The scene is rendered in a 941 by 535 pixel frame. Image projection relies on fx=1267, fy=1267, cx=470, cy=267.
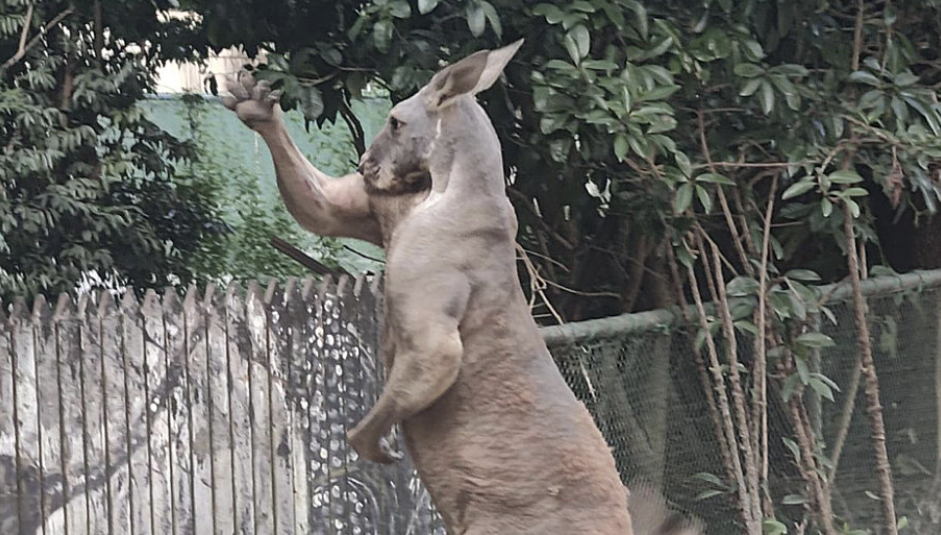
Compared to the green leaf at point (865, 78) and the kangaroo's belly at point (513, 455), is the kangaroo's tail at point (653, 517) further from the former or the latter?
the green leaf at point (865, 78)

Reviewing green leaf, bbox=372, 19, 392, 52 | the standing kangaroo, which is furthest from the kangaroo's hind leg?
green leaf, bbox=372, 19, 392, 52

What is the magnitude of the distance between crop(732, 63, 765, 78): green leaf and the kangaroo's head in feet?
7.59

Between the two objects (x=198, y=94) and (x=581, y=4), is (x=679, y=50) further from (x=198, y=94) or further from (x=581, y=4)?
(x=198, y=94)

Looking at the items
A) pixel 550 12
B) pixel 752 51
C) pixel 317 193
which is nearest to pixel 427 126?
pixel 317 193

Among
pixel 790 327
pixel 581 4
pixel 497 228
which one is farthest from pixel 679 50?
pixel 497 228

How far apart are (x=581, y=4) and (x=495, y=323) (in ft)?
7.42

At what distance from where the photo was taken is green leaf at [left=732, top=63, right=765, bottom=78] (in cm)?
530

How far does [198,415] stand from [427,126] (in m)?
2.33

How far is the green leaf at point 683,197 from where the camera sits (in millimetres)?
5238

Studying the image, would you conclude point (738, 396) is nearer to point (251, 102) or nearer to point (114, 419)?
point (114, 419)

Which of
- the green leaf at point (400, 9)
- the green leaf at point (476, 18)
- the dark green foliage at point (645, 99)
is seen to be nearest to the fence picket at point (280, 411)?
the dark green foliage at point (645, 99)

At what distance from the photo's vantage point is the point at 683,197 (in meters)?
5.24

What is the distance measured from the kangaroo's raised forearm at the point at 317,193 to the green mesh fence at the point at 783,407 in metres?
1.68

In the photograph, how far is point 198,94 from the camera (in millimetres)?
9766
